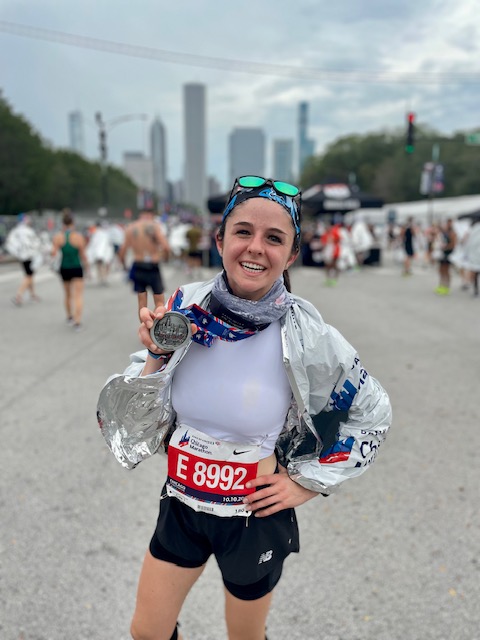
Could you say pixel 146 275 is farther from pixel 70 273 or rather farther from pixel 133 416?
pixel 133 416

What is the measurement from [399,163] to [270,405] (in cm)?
7964

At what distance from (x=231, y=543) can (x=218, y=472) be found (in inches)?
9.6

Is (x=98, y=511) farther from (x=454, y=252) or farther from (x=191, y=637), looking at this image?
(x=454, y=252)

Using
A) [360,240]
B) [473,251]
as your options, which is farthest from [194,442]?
[360,240]

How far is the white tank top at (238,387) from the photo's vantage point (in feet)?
5.42

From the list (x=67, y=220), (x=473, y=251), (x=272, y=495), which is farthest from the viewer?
(x=473, y=251)

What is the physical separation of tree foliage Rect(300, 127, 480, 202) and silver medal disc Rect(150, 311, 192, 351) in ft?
160

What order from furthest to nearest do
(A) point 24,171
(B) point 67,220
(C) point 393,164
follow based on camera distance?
(C) point 393,164 < (A) point 24,171 < (B) point 67,220

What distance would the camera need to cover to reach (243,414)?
65.1 inches

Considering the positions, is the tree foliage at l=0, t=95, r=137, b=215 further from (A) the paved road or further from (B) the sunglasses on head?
(B) the sunglasses on head

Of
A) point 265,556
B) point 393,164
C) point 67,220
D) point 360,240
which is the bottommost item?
point 360,240

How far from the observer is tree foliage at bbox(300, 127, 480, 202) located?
64.1 metres

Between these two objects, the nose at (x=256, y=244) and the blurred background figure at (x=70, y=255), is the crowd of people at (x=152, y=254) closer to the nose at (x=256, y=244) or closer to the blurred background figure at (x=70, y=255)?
the blurred background figure at (x=70, y=255)

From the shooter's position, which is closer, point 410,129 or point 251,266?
point 251,266
